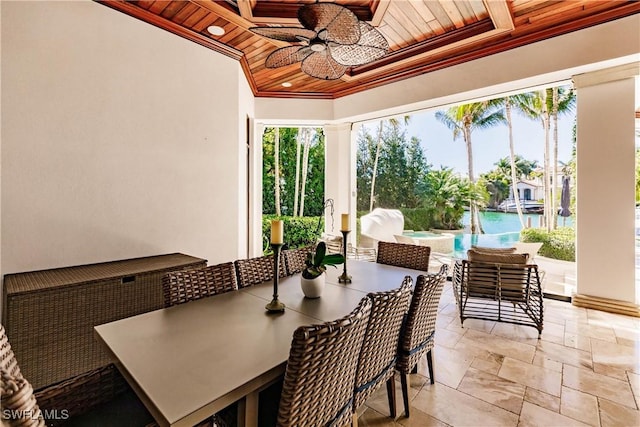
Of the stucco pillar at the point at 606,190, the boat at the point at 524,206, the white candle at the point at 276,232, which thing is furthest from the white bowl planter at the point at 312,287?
the boat at the point at 524,206

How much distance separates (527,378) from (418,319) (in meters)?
1.18

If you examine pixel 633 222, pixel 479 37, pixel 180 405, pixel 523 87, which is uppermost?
pixel 479 37

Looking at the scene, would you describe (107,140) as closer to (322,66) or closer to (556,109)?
(322,66)

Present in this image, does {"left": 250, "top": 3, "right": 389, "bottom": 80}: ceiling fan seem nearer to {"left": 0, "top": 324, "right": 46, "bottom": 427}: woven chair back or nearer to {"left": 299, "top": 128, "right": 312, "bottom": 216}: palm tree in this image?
{"left": 0, "top": 324, "right": 46, "bottom": 427}: woven chair back

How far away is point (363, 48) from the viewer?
244cm

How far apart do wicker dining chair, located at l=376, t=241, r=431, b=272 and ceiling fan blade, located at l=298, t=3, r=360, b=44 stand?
178 centimetres

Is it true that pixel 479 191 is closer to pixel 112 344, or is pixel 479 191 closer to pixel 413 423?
pixel 413 423

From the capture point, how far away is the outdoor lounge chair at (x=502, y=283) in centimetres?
296

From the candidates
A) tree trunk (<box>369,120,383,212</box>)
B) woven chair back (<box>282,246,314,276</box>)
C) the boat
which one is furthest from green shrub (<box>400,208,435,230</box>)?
woven chair back (<box>282,246,314,276</box>)

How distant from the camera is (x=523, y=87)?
3.88m

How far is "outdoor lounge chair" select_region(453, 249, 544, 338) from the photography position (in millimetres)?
2964

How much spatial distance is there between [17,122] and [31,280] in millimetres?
1179

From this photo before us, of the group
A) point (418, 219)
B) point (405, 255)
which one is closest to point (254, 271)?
point (405, 255)

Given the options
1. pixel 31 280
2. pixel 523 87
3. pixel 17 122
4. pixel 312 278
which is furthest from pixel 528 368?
pixel 17 122
